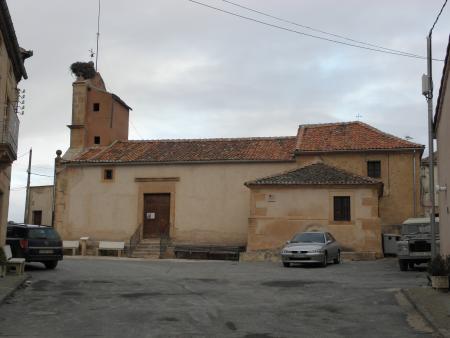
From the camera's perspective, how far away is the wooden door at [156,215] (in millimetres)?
34375

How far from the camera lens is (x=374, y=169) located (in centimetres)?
3281

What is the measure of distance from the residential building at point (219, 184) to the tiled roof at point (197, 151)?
A: 0.21 feet

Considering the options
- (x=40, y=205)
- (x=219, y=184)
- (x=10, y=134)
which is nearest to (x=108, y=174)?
(x=219, y=184)

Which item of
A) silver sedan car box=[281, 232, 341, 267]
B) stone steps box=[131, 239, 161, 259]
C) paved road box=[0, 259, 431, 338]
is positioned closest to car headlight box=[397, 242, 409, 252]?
paved road box=[0, 259, 431, 338]

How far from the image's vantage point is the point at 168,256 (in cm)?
3259

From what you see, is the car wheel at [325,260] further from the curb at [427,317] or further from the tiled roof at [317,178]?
the curb at [427,317]

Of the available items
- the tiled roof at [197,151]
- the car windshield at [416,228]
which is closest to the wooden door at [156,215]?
the tiled roof at [197,151]

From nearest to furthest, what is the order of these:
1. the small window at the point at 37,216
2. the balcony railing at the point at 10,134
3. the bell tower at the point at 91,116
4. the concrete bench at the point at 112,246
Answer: the balcony railing at the point at 10,134
the concrete bench at the point at 112,246
the bell tower at the point at 91,116
the small window at the point at 37,216

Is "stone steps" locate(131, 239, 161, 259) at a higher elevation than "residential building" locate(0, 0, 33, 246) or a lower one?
lower

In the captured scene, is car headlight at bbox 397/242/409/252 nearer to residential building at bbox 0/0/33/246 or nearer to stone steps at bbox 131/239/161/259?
residential building at bbox 0/0/33/246

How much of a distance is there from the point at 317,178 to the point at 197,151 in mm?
9212

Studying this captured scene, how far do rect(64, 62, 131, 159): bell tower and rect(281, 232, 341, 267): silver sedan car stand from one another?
19574 mm

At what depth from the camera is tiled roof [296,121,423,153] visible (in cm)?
3262

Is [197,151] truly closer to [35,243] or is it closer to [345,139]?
[345,139]
